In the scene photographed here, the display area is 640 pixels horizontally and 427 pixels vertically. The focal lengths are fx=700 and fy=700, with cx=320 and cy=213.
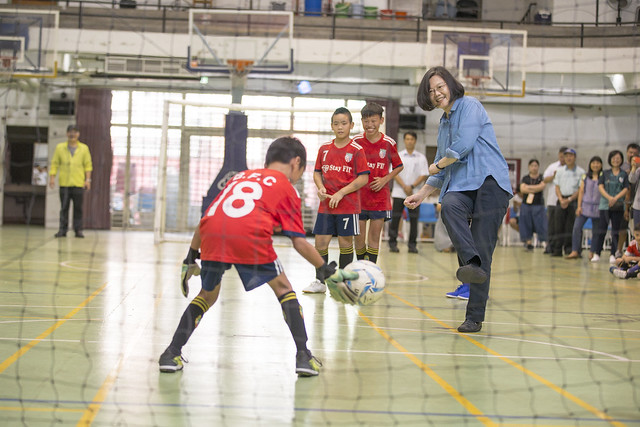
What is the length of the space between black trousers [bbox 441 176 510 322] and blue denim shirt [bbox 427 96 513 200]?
0.07m

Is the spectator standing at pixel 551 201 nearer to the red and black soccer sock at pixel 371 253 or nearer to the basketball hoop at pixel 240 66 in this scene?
the basketball hoop at pixel 240 66

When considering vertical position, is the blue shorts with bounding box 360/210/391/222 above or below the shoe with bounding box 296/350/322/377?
above

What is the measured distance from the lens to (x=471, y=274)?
13.8ft

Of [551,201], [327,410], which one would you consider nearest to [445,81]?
[327,410]

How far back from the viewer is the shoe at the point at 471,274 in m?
4.19

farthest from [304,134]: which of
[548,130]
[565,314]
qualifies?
[565,314]

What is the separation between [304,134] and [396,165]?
10.7 metres

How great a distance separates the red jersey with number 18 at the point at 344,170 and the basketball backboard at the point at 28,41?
31.0 feet

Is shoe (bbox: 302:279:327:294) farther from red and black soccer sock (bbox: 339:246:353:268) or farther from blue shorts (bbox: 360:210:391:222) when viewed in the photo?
blue shorts (bbox: 360:210:391:222)

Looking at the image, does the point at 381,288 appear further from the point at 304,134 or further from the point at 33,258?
the point at 304,134

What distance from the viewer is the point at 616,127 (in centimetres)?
1884

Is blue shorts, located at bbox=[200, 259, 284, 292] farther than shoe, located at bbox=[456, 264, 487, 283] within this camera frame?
No

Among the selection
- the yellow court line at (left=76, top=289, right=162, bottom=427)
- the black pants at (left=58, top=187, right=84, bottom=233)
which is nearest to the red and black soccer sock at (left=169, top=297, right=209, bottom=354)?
the yellow court line at (left=76, top=289, right=162, bottom=427)

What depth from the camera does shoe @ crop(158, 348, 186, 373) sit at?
326 centimetres
